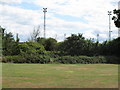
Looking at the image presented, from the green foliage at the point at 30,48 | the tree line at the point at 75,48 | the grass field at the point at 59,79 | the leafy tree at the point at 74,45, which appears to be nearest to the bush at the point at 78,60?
the tree line at the point at 75,48

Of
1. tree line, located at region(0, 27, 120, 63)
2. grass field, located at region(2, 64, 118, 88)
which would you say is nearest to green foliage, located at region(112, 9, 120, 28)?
tree line, located at region(0, 27, 120, 63)

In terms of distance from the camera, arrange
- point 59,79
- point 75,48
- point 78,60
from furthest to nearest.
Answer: point 75,48, point 78,60, point 59,79

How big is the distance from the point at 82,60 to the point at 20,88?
23065 millimetres

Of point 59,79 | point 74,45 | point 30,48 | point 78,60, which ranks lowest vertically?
point 78,60

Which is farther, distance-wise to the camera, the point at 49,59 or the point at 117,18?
the point at 117,18

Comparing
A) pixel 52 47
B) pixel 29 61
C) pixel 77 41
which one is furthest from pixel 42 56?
pixel 52 47

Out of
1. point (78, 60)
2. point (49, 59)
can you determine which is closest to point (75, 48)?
point (78, 60)

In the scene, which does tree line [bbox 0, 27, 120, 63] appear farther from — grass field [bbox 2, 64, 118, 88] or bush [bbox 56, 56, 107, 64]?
grass field [bbox 2, 64, 118, 88]

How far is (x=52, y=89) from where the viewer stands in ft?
34.8

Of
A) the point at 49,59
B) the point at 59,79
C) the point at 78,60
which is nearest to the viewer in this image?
the point at 59,79

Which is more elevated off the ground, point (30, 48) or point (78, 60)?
point (30, 48)

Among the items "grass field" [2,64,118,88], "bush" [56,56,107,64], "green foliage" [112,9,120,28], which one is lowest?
"bush" [56,56,107,64]

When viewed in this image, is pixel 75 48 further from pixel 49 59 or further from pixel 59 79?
pixel 59 79

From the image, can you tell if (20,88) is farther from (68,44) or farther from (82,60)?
(68,44)
